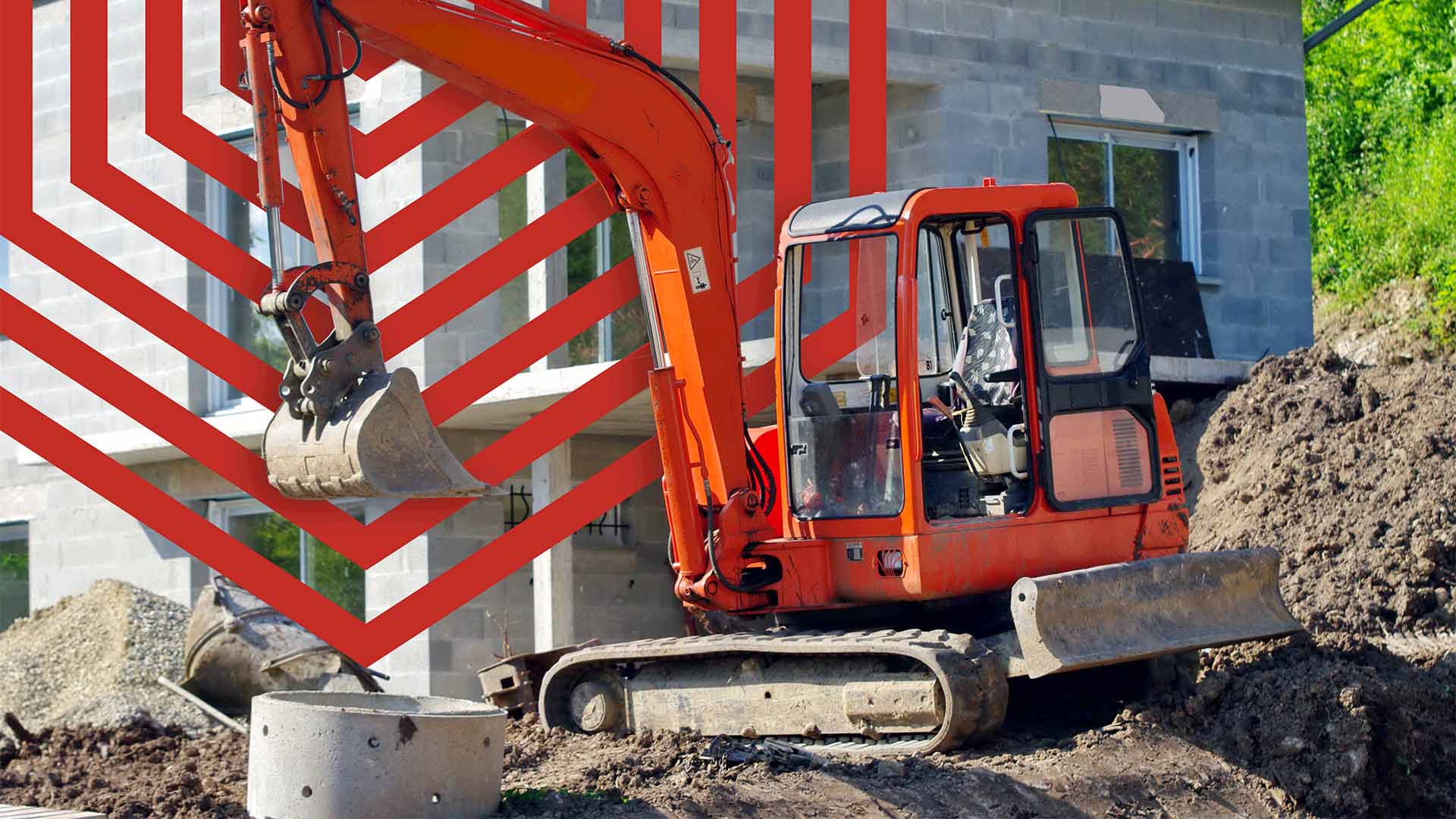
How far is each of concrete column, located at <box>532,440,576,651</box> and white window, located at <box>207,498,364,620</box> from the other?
2120 mm

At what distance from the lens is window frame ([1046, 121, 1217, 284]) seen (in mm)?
16547

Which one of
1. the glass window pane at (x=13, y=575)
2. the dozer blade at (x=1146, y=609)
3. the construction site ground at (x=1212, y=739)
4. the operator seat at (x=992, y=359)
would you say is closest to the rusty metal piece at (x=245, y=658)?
the construction site ground at (x=1212, y=739)

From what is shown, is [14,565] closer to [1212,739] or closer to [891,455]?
[891,455]

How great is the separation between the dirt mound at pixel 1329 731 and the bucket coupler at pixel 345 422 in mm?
4234

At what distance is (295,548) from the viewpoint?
16969 millimetres

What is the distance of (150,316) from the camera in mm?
16266

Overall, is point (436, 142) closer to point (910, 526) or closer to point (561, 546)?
point (561, 546)

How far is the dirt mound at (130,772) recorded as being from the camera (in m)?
8.90

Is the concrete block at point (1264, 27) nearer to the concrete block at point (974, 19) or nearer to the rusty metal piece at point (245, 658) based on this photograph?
the concrete block at point (974, 19)

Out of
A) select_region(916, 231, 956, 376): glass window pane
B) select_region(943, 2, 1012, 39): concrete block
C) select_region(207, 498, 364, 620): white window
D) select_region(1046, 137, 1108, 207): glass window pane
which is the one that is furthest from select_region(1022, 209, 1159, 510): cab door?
select_region(207, 498, 364, 620): white window

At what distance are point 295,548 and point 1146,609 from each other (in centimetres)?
977

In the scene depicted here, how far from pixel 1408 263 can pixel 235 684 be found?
482 inches

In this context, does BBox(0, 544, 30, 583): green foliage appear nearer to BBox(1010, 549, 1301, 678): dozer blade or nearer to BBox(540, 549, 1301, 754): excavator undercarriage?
BBox(540, 549, 1301, 754): excavator undercarriage

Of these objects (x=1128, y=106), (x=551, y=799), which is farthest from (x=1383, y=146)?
(x=551, y=799)
